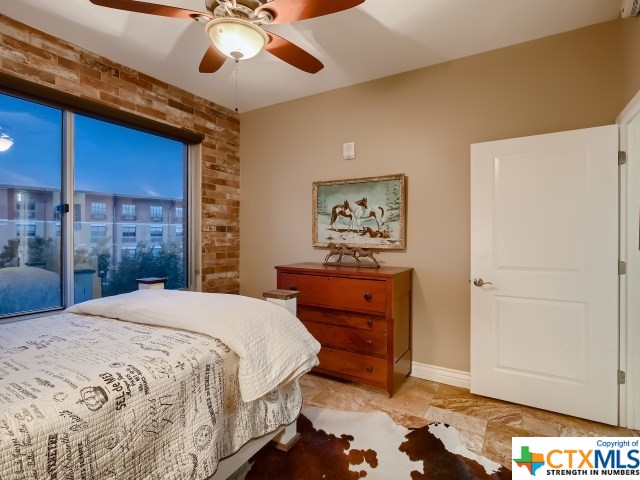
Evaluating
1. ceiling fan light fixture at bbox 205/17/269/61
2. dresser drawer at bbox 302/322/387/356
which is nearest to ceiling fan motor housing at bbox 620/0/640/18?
ceiling fan light fixture at bbox 205/17/269/61

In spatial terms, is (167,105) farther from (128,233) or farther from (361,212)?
(361,212)

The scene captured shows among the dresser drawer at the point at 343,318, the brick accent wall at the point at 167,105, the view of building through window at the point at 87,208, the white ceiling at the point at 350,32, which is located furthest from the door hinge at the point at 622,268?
the view of building through window at the point at 87,208

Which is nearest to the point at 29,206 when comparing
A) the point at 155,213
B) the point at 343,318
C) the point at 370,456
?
the point at 155,213

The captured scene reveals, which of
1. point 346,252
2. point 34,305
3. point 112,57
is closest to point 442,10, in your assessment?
point 346,252

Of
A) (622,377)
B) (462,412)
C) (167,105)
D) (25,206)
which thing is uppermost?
(167,105)

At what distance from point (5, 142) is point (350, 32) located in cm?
252

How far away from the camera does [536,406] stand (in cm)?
229

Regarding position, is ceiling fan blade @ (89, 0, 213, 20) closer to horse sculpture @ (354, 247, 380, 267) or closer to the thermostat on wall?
the thermostat on wall

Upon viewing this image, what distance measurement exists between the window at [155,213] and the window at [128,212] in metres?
0.16

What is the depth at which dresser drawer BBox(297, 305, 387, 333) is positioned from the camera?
2.50m

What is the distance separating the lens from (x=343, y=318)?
2.64 metres

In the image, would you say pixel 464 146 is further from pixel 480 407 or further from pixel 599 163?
pixel 480 407

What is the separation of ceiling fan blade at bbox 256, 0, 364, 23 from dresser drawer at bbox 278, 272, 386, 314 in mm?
1716

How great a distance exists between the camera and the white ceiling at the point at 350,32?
2.07 metres
